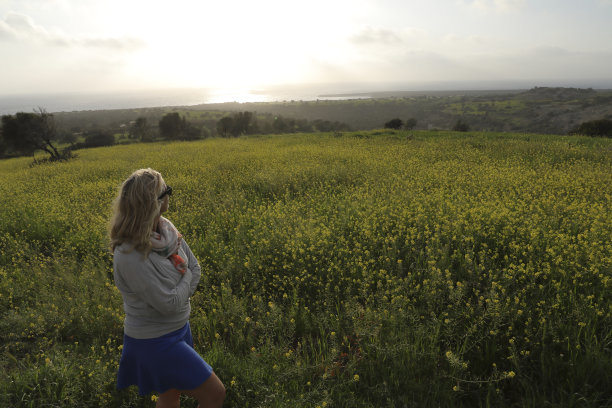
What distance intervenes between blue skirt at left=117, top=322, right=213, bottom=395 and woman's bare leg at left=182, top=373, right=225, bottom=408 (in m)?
0.08

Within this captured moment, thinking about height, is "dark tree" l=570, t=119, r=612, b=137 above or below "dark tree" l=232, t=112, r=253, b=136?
below

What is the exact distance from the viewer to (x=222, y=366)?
325 centimetres

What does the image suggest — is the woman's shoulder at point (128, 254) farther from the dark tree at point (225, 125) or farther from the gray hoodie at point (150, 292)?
the dark tree at point (225, 125)

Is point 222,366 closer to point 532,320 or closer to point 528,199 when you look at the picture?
point 532,320

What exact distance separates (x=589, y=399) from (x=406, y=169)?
27.4ft

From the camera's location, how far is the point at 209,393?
2.44m

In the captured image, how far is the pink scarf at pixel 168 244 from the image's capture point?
2246 millimetres

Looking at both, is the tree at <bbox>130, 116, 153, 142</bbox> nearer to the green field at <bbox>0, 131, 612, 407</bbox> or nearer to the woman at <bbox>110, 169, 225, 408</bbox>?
the green field at <bbox>0, 131, 612, 407</bbox>

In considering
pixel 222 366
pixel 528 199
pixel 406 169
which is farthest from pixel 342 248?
pixel 406 169

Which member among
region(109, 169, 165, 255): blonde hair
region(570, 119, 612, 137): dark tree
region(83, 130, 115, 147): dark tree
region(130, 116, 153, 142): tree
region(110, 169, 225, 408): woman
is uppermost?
region(130, 116, 153, 142): tree

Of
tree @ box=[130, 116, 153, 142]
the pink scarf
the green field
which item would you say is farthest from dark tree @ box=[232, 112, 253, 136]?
the pink scarf

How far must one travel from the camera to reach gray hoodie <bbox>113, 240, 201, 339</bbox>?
2.11 metres

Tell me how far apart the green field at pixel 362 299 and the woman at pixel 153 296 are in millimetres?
685

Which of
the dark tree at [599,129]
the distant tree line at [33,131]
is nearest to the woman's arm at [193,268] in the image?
the distant tree line at [33,131]
